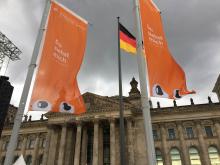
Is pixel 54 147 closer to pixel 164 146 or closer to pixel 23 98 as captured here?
pixel 164 146

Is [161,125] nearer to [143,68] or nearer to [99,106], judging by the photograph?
[99,106]

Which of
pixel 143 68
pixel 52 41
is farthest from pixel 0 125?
pixel 143 68

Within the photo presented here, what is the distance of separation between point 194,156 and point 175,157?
325 cm

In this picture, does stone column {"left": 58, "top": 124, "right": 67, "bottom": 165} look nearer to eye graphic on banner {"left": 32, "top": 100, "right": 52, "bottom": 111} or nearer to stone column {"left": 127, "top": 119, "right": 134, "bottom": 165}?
stone column {"left": 127, "top": 119, "right": 134, "bottom": 165}

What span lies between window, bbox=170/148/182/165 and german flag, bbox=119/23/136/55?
32992mm

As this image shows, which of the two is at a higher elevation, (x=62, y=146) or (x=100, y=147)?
(x=62, y=146)

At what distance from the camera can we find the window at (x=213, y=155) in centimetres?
3795

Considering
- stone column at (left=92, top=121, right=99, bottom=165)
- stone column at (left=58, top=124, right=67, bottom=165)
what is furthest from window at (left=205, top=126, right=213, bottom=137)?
stone column at (left=58, top=124, right=67, bottom=165)

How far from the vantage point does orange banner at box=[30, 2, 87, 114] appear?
8.80 metres

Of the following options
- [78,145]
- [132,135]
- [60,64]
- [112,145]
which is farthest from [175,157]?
[60,64]

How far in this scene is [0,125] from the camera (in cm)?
833

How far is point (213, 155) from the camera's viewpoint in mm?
38500

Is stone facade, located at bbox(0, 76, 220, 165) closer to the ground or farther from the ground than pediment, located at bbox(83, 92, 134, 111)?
closer to the ground

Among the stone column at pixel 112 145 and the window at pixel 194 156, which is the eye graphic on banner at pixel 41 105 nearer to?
the stone column at pixel 112 145
